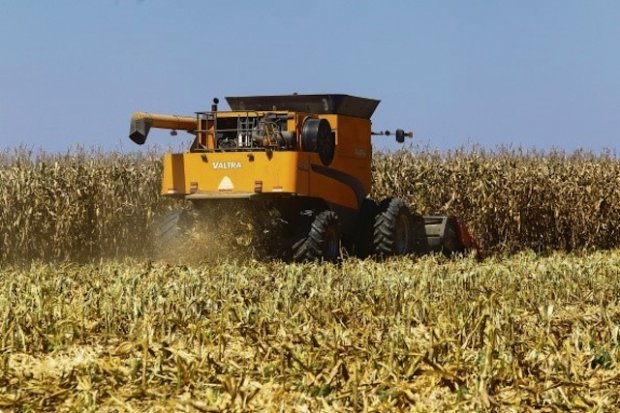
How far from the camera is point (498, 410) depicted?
5039 millimetres

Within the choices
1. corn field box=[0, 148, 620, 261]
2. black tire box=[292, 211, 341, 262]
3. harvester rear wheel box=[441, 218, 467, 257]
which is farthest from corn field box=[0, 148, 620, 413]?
corn field box=[0, 148, 620, 261]

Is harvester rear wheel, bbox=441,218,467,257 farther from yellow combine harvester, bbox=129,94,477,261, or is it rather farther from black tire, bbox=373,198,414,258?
yellow combine harvester, bbox=129,94,477,261

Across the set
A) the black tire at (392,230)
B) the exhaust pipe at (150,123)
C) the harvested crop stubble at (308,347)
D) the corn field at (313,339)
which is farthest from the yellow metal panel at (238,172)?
the harvested crop stubble at (308,347)

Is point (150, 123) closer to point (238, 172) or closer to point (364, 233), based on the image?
point (238, 172)

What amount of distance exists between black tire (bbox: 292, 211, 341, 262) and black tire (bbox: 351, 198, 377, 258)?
0.93 meters

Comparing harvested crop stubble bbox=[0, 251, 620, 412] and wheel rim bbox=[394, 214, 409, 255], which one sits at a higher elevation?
wheel rim bbox=[394, 214, 409, 255]

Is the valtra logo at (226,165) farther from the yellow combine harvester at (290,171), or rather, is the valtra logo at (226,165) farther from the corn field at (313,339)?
the corn field at (313,339)

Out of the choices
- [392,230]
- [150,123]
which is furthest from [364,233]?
[150,123]

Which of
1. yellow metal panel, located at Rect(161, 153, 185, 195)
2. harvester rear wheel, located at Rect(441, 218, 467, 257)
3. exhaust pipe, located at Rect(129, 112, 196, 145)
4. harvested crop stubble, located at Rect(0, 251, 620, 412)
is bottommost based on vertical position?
harvested crop stubble, located at Rect(0, 251, 620, 412)

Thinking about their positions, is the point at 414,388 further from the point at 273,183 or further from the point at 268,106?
the point at 268,106

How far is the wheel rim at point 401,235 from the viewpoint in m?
14.3

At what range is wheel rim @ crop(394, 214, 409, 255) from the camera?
14.3 metres

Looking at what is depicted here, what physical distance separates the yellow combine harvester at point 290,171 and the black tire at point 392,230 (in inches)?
0.5

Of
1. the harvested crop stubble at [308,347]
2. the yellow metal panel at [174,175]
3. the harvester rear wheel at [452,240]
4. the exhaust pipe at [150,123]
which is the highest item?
Result: the exhaust pipe at [150,123]
